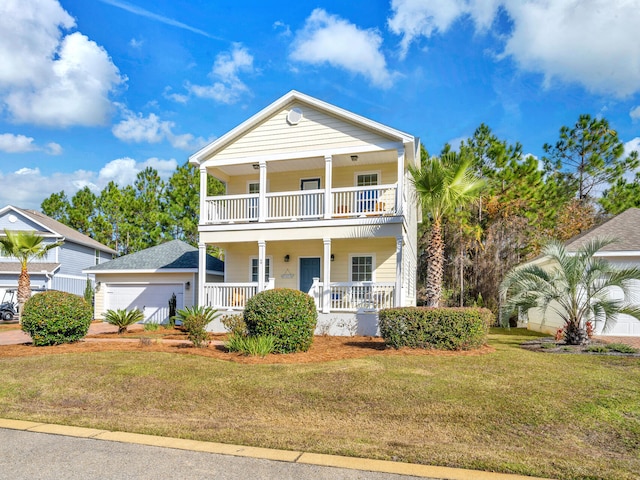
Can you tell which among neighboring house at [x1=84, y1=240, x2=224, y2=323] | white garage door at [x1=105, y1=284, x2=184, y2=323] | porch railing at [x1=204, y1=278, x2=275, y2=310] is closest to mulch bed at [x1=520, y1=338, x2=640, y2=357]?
porch railing at [x1=204, y1=278, x2=275, y2=310]

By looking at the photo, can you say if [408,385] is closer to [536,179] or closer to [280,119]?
[280,119]

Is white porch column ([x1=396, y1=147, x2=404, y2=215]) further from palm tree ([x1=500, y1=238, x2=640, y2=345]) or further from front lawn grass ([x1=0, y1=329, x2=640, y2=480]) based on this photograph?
front lawn grass ([x1=0, y1=329, x2=640, y2=480])

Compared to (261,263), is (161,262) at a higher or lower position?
higher

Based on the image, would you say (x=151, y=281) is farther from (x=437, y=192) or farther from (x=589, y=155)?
(x=589, y=155)

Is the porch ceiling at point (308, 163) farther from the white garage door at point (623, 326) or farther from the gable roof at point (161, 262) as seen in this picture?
the white garage door at point (623, 326)

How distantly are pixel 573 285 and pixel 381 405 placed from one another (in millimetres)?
7685

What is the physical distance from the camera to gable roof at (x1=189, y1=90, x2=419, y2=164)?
1527 centimetres

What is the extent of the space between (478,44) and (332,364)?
16.2 meters

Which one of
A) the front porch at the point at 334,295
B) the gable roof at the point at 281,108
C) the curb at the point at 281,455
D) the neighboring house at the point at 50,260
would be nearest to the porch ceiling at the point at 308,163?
the gable roof at the point at 281,108

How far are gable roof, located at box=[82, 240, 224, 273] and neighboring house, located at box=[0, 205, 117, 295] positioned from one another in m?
7.65

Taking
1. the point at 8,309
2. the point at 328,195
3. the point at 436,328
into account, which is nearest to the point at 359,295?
the point at 328,195

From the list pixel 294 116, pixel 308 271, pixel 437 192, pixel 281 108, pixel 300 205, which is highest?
pixel 281 108

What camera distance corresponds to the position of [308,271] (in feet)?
59.0

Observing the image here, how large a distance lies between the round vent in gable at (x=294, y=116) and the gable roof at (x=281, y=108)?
337 millimetres
